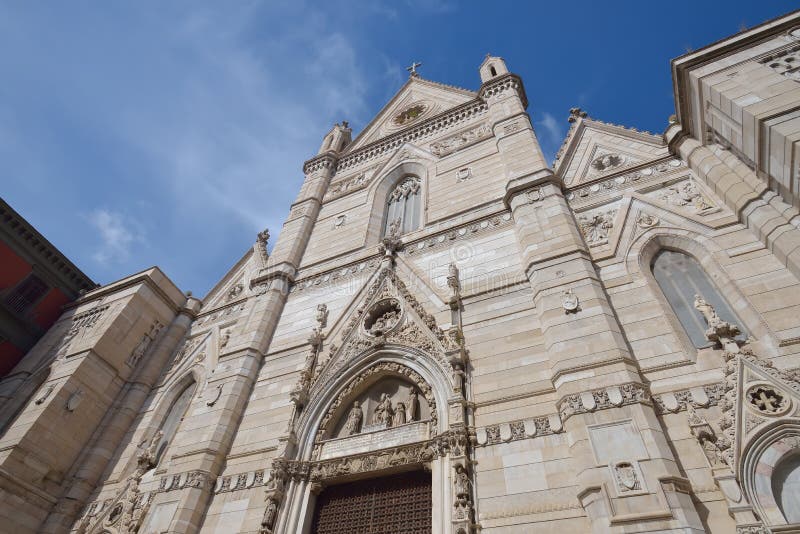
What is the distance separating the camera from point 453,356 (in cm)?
886

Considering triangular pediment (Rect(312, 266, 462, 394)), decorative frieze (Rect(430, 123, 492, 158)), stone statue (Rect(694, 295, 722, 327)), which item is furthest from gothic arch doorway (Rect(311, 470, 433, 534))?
decorative frieze (Rect(430, 123, 492, 158))

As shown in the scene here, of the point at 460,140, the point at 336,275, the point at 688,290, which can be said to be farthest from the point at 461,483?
the point at 460,140

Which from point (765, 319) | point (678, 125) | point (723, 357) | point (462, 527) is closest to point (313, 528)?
point (462, 527)

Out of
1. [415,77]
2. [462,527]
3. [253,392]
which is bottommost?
[462,527]

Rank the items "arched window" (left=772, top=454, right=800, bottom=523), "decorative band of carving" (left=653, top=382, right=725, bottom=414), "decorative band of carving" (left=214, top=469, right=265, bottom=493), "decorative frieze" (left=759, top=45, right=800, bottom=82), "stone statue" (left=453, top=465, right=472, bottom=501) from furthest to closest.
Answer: "decorative band of carving" (left=214, top=469, right=265, bottom=493) < "decorative frieze" (left=759, top=45, right=800, bottom=82) < "stone statue" (left=453, top=465, right=472, bottom=501) < "decorative band of carving" (left=653, top=382, right=725, bottom=414) < "arched window" (left=772, top=454, right=800, bottom=523)

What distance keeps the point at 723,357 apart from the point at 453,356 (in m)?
4.43

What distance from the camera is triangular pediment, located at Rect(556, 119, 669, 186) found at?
446 inches

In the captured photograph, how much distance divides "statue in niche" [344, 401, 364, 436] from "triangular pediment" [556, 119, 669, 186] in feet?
25.8

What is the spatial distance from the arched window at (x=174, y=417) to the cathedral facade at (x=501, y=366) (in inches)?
3.4

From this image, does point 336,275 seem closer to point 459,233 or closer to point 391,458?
point 459,233

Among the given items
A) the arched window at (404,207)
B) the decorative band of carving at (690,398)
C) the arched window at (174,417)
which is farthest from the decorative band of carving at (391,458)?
the arched window at (404,207)

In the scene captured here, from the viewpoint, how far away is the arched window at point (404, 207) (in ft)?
49.1

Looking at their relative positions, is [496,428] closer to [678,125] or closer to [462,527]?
[462,527]

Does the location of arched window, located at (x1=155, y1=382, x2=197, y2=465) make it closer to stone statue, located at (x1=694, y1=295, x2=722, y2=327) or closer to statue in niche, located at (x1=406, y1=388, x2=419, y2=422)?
statue in niche, located at (x1=406, y1=388, x2=419, y2=422)
